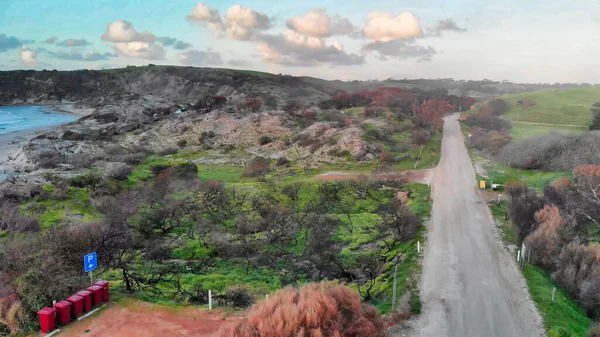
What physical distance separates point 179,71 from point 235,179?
99.2 meters

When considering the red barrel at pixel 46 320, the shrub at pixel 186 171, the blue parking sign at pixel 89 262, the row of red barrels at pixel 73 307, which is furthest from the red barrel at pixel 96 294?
the shrub at pixel 186 171

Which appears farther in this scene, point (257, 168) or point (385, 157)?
point (385, 157)

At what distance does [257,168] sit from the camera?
1528 inches

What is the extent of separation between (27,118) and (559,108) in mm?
92442

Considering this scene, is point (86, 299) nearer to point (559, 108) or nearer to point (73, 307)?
point (73, 307)

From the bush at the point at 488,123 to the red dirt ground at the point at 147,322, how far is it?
50808mm

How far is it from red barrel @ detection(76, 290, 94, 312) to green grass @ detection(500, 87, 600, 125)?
197ft

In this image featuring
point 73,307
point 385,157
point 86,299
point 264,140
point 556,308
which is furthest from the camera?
point 264,140

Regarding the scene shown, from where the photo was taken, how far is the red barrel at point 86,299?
13219mm

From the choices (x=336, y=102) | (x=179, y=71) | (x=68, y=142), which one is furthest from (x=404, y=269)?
(x=179, y=71)

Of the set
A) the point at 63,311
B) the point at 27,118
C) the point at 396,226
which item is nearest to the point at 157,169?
the point at 396,226

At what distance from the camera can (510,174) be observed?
3488cm

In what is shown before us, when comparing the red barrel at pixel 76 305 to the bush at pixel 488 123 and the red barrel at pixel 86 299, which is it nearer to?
the red barrel at pixel 86 299

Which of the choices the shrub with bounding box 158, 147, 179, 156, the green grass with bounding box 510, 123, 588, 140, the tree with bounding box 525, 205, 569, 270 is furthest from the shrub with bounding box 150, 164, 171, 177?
the green grass with bounding box 510, 123, 588, 140
